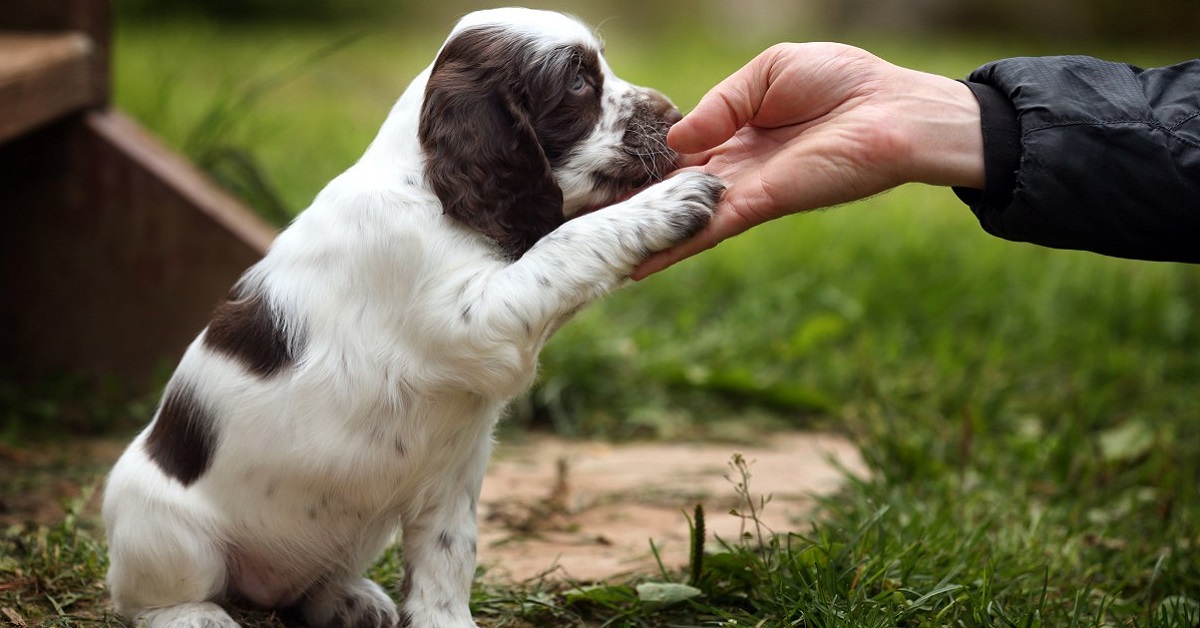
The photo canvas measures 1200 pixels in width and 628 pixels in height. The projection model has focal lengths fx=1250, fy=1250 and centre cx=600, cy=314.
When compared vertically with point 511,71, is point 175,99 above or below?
below

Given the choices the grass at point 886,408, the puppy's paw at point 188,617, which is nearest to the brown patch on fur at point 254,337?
the puppy's paw at point 188,617

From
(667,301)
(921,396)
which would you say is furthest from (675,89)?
(921,396)

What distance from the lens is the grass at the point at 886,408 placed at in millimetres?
3182

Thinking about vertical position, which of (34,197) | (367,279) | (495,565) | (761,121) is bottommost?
(495,565)

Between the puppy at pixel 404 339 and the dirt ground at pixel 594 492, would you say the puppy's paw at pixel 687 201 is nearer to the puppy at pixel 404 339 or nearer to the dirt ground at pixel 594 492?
the puppy at pixel 404 339

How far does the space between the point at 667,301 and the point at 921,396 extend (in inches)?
59.6

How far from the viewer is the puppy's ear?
2.89 metres

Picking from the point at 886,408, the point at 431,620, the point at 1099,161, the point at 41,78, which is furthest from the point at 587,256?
the point at 41,78

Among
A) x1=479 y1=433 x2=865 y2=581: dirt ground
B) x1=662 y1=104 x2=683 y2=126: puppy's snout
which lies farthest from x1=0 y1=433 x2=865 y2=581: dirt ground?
x1=662 y1=104 x2=683 y2=126: puppy's snout

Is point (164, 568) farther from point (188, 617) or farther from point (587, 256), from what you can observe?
point (587, 256)

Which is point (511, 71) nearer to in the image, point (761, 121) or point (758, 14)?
point (761, 121)

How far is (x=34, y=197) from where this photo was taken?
5.12 m

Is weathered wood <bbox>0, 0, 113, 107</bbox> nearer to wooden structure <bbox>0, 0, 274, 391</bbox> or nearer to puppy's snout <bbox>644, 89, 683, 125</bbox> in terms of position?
wooden structure <bbox>0, 0, 274, 391</bbox>

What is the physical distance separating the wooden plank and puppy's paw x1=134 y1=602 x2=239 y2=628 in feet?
6.25
